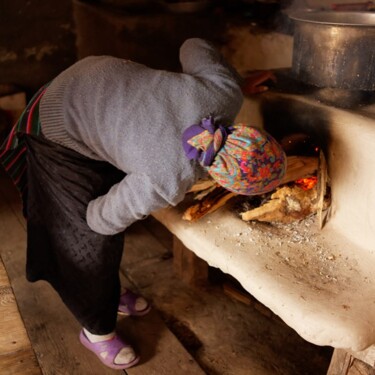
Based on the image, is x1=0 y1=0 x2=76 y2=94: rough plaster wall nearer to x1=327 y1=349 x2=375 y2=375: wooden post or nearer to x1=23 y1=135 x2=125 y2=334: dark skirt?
x1=23 y1=135 x2=125 y2=334: dark skirt

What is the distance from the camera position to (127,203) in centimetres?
143

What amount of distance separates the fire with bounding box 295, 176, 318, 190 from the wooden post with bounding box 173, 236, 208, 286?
2.40 ft

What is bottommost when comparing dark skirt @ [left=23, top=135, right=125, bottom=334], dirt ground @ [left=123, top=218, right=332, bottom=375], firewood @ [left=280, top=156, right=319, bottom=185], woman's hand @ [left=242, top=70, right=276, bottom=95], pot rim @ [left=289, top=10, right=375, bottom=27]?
dirt ground @ [left=123, top=218, right=332, bottom=375]

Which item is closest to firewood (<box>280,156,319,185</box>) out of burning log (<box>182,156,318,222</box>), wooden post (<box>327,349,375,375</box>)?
burning log (<box>182,156,318,222</box>)

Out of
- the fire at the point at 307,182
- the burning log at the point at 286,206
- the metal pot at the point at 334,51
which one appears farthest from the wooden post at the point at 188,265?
the metal pot at the point at 334,51

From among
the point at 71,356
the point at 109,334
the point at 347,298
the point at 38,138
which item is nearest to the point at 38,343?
the point at 71,356

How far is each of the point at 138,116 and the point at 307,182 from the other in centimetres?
81

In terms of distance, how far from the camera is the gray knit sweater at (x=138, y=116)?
4.53 ft

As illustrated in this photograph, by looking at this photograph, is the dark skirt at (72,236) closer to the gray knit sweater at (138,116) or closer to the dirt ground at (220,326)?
the gray knit sweater at (138,116)

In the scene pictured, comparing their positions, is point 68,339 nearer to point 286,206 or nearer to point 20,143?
point 20,143

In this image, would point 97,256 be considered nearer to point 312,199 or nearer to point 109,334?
point 109,334

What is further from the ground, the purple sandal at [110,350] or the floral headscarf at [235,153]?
the floral headscarf at [235,153]

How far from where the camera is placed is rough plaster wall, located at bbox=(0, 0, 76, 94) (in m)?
3.25

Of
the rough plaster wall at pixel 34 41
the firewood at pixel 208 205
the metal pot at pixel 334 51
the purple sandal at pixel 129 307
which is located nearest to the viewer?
the metal pot at pixel 334 51
